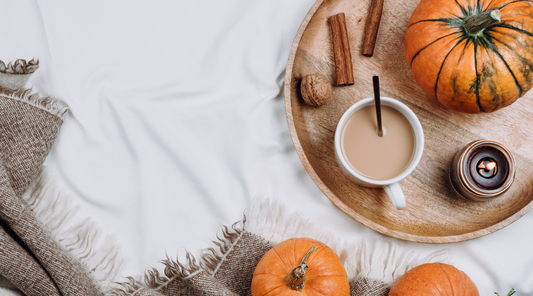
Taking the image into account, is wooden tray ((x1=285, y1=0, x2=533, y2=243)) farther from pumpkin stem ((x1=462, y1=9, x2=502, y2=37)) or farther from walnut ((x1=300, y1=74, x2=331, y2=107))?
pumpkin stem ((x1=462, y1=9, x2=502, y2=37))

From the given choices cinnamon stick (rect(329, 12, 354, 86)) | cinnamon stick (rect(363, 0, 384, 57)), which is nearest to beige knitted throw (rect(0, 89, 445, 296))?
Result: cinnamon stick (rect(329, 12, 354, 86))

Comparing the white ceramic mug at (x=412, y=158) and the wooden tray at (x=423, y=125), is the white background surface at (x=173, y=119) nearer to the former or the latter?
the wooden tray at (x=423, y=125)

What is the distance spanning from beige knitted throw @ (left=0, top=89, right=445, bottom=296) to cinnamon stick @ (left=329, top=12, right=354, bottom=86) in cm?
44

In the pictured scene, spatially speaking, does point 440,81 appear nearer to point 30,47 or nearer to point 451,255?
point 451,255

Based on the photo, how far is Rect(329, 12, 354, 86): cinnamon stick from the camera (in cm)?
105

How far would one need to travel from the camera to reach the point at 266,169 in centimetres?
117

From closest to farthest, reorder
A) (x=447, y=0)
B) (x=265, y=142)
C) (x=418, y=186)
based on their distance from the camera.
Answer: (x=447, y=0)
(x=418, y=186)
(x=265, y=142)

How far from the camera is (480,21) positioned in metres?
0.85

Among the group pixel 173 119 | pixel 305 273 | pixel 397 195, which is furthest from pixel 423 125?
pixel 173 119

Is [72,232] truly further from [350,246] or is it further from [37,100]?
[350,246]

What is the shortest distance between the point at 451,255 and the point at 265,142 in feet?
2.22

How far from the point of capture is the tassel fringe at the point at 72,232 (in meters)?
1.12

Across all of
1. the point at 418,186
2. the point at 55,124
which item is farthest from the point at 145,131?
the point at 418,186

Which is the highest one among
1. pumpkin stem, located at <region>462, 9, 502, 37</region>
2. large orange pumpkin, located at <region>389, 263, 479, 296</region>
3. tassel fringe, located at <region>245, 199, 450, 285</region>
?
pumpkin stem, located at <region>462, 9, 502, 37</region>
